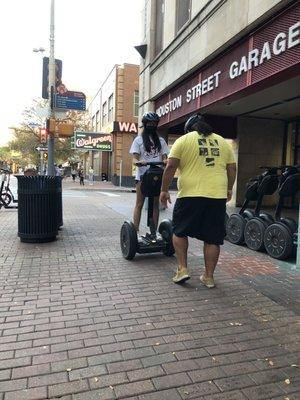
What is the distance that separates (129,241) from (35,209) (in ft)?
6.65

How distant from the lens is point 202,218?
462 cm

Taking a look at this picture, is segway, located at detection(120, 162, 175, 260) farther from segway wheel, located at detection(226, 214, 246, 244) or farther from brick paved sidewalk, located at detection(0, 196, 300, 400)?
segway wheel, located at detection(226, 214, 246, 244)

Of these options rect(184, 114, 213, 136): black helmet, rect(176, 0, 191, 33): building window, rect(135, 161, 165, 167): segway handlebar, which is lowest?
rect(135, 161, 165, 167): segway handlebar

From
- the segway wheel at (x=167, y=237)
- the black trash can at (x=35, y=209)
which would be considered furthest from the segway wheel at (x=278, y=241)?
the black trash can at (x=35, y=209)

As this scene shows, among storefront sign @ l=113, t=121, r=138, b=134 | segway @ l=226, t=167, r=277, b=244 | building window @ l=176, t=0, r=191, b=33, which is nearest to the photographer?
segway @ l=226, t=167, r=277, b=244

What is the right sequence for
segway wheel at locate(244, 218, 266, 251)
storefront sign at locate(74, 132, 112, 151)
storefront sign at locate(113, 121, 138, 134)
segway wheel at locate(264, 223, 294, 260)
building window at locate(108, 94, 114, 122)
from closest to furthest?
segway wheel at locate(264, 223, 294, 260) < segway wheel at locate(244, 218, 266, 251) < storefront sign at locate(113, 121, 138, 134) < storefront sign at locate(74, 132, 112, 151) < building window at locate(108, 94, 114, 122)

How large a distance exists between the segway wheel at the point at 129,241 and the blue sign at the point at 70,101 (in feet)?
19.9

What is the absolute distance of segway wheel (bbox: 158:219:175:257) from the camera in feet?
19.4

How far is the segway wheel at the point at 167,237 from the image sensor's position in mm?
5926

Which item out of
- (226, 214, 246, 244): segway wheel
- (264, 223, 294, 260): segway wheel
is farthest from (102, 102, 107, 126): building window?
(264, 223, 294, 260): segway wheel

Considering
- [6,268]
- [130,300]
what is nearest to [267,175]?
[130,300]

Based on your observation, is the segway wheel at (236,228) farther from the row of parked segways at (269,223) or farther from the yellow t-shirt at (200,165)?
the yellow t-shirt at (200,165)

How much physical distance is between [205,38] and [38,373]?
26.1 ft

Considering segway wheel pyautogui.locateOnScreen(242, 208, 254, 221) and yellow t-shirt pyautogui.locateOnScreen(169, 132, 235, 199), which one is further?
segway wheel pyautogui.locateOnScreen(242, 208, 254, 221)
